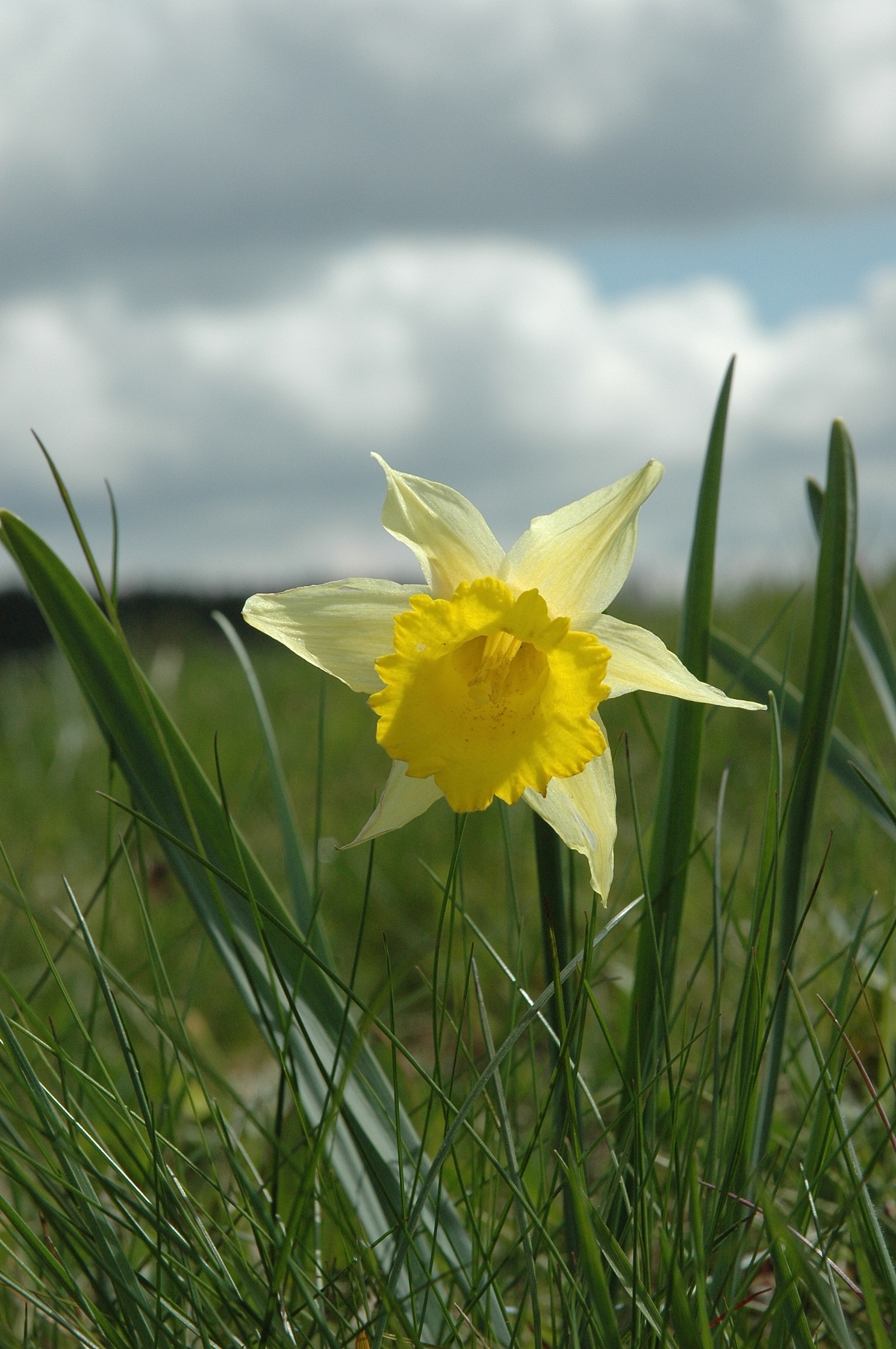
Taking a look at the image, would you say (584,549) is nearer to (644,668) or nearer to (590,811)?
(644,668)

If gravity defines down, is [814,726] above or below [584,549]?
below

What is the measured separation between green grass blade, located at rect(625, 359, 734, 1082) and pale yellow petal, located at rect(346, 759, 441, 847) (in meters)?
0.26

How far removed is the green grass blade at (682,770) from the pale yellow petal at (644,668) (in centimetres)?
6

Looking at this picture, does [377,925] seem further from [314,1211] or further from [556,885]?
[556,885]

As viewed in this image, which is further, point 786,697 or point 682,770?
point 786,697

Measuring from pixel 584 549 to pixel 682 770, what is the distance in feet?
0.87

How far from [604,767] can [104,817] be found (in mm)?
2876

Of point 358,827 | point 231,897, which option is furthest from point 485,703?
point 358,827

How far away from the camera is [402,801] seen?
3.52 feet

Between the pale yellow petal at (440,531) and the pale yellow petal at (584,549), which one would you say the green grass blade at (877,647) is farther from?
the pale yellow petal at (440,531)

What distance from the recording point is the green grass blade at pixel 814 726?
1.16 meters

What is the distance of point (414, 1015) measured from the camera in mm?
2648

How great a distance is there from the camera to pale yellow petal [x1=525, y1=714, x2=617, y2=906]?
1040 mm

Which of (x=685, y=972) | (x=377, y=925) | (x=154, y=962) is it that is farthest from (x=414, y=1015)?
(x=154, y=962)
